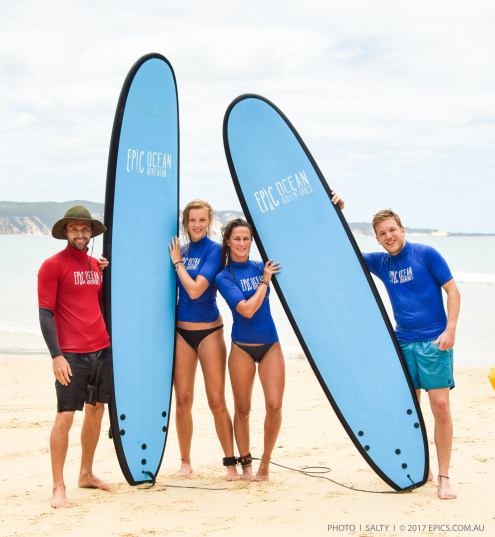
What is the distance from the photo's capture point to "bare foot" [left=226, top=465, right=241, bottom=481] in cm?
337

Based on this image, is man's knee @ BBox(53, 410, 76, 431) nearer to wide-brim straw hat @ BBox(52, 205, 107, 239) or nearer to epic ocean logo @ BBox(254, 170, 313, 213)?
wide-brim straw hat @ BBox(52, 205, 107, 239)

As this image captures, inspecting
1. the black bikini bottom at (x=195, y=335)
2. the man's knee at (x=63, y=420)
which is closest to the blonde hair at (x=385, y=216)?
the black bikini bottom at (x=195, y=335)

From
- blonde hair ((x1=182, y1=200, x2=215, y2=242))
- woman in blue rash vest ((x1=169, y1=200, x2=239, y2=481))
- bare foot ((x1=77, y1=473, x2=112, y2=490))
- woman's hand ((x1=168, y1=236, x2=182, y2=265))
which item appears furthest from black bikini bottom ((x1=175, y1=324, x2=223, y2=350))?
bare foot ((x1=77, y1=473, x2=112, y2=490))

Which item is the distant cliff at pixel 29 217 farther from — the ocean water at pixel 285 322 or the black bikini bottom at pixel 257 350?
the black bikini bottom at pixel 257 350

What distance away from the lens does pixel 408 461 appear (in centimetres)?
327

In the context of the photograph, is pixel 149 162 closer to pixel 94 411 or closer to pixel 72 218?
pixel 72 218

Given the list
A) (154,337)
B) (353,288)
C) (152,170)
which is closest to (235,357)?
(154,337)

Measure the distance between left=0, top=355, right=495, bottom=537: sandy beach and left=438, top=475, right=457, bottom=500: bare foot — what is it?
0.04m

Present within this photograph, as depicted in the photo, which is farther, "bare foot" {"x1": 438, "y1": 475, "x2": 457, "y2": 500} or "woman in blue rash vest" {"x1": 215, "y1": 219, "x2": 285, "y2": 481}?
"woman in blue rash vest" {"x1": 215, "y1": 219, "x2": 285, "y2": 481}

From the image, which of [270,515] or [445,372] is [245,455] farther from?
[445,372]

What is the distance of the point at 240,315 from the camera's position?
10.8ft

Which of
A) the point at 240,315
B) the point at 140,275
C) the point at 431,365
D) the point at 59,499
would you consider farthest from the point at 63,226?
the point at 431,365

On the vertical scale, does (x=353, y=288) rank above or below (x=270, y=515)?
above

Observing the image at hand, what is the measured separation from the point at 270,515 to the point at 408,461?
929mm
